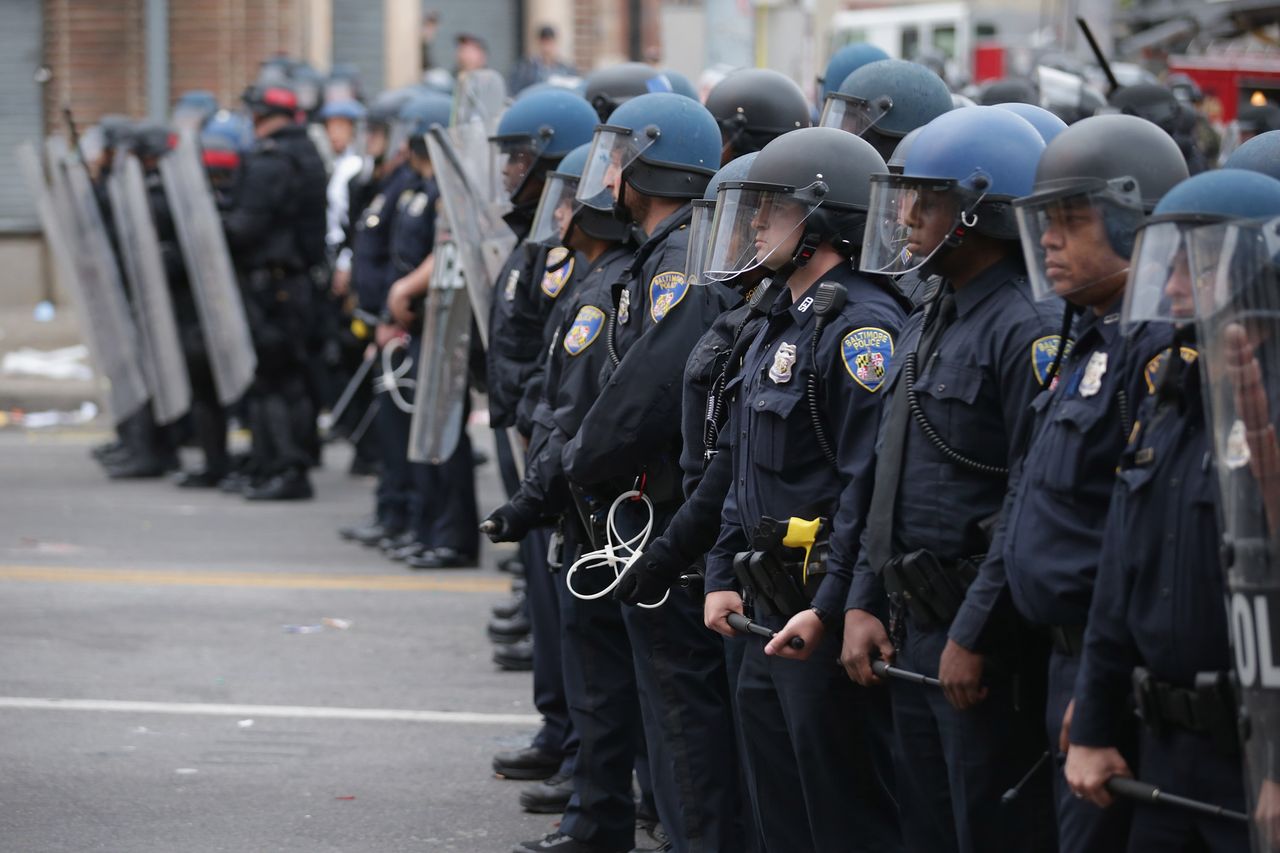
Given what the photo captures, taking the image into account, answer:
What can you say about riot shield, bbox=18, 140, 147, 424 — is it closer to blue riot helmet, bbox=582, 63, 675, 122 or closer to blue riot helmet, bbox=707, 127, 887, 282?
blue riot helmet, bbox=582, 63, 675, 122

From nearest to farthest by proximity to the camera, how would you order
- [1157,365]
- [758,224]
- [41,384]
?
[1157,365] → [758,224] → [41,384]

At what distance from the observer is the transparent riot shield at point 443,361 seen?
8312 millimetres

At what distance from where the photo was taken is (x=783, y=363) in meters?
4.35

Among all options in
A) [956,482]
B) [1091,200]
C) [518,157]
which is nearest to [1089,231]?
[1091,200]

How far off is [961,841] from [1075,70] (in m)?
6.77

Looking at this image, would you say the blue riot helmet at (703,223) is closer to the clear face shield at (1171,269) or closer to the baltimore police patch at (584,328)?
the baltimore police patch at (584,328)

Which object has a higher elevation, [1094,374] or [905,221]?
[905,221]

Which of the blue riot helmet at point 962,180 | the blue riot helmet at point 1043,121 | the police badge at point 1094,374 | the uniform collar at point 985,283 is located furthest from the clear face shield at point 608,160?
the police badge at point 1094,374

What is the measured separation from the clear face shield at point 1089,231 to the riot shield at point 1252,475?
1.65 ft

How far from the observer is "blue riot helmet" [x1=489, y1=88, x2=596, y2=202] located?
664 centimetres

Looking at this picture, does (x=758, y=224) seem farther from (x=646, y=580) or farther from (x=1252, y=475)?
(x=1252, y=475)

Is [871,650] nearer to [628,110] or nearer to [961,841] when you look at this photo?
[961,841]

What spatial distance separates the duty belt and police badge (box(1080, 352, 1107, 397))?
50 cm

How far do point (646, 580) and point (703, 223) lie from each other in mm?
860
